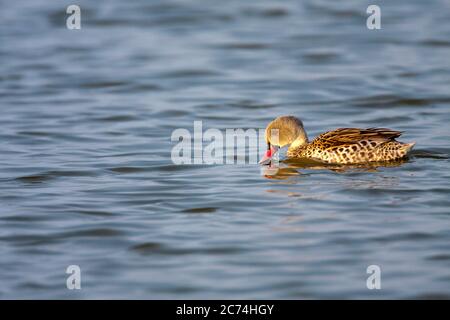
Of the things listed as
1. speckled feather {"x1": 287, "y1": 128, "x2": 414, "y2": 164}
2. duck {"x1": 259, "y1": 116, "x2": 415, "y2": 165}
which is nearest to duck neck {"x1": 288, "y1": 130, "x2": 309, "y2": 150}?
duck {"x1": 259, "y1": 116, "x2": 415, "y2": 165}

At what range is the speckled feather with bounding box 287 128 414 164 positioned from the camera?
10.1m

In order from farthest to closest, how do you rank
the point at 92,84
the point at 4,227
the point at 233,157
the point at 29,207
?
the point at 92,84
the point at 233,157
the point at 29,207
the point at 4,227

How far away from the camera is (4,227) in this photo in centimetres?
841

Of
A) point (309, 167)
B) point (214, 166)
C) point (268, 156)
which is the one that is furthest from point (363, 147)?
point (214, 166)

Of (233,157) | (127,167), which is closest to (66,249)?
(127,167)

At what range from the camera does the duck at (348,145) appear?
398 inches

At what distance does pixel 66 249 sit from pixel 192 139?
13.9 ft

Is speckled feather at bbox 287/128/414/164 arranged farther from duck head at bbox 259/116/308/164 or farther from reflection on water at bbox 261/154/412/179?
duck head at bbox 259/116/308/164

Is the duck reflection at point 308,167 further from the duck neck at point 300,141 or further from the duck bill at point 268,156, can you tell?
the duck neck at point 300,141

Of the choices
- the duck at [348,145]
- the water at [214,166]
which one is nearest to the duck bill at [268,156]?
the duck at [348,145]

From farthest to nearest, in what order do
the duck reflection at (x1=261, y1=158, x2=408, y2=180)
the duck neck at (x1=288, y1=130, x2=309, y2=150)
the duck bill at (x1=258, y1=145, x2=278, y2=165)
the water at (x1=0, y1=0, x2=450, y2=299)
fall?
the duck neck at (x1=288, y1=130, x2=309, y2=150) < the duck bill at (x1=258, y1=145, x2=278, y2=165) < the duck reflection at (x1=261, y1=158, x2=408, y2=180) < the water at (x1=0, y1=0, x2=450, y2=299)

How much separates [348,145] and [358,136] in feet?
0.52

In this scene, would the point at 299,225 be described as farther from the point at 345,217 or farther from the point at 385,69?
the point at 385,69

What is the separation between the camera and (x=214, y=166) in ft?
34.5
